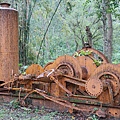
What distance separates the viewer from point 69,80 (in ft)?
13.6

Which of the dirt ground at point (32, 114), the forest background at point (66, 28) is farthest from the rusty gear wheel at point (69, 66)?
the forest background at point (66, 28)

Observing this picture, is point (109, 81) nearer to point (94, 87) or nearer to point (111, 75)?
point (111, 75)

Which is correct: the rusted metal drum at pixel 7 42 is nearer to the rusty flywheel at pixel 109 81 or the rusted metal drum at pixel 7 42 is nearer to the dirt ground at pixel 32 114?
the dirt ground at pixel 32 114

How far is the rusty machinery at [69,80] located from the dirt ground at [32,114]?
0.15 meters

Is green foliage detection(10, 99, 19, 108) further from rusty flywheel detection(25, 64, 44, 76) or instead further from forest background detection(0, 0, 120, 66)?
forest background detection(0, 0, 120, 66)

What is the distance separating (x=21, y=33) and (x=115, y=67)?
218 inches

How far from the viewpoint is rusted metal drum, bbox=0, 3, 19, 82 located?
489cm

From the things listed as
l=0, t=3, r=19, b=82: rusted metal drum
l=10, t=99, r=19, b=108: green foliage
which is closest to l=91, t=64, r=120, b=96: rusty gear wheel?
l=10, t=99, r=19, b=108: green foliage

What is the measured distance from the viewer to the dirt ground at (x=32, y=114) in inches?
145

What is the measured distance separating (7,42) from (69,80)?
1.73 m

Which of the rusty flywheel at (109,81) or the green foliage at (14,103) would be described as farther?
the green foliage at (14,103)

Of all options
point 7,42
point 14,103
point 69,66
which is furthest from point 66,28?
point 14,103

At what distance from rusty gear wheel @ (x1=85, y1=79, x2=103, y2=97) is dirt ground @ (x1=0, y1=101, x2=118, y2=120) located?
381 mm

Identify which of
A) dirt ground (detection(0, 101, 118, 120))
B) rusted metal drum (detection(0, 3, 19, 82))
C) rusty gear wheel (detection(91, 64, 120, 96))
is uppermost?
rusted metal drum (detection(0, 3, 19, 82))
